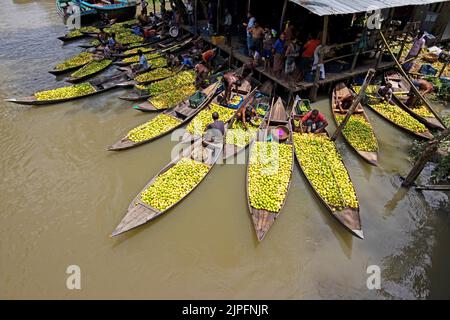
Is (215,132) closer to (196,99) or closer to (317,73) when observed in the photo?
(196,99)

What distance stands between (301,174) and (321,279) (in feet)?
12.1

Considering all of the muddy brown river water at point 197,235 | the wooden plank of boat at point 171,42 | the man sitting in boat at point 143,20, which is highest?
A: the man sitting in boat at point 143,20

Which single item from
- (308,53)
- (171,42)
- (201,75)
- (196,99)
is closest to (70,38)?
(171,42)

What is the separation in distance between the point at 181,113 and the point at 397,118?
9.27 meters

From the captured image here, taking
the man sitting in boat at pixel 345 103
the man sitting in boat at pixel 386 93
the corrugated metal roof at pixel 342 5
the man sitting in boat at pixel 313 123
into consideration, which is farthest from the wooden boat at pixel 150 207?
the man sitting in boat at pixel 386 93

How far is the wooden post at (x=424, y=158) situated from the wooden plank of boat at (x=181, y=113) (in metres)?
8.23

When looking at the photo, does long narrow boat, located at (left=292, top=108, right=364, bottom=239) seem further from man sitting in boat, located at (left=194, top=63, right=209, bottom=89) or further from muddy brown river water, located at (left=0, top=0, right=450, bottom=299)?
man sitting in boat, located at (left=194, top=63, right=209, bottom=89)

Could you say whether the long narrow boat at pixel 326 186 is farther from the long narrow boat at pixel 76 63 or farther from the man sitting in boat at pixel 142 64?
the long narrow boat at pixel 76 63

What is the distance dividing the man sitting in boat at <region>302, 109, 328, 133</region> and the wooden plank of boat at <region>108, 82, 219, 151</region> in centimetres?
441

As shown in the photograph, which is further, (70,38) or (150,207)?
(70,38)

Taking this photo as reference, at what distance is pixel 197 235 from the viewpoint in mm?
8359

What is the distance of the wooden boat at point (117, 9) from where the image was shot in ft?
74.5

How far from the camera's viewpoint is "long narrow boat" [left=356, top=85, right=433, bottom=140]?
11.5 metres

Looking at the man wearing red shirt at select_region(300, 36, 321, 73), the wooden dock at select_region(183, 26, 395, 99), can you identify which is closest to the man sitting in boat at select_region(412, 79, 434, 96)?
the wooden dock at select_region(183, 26, 395, 99)
